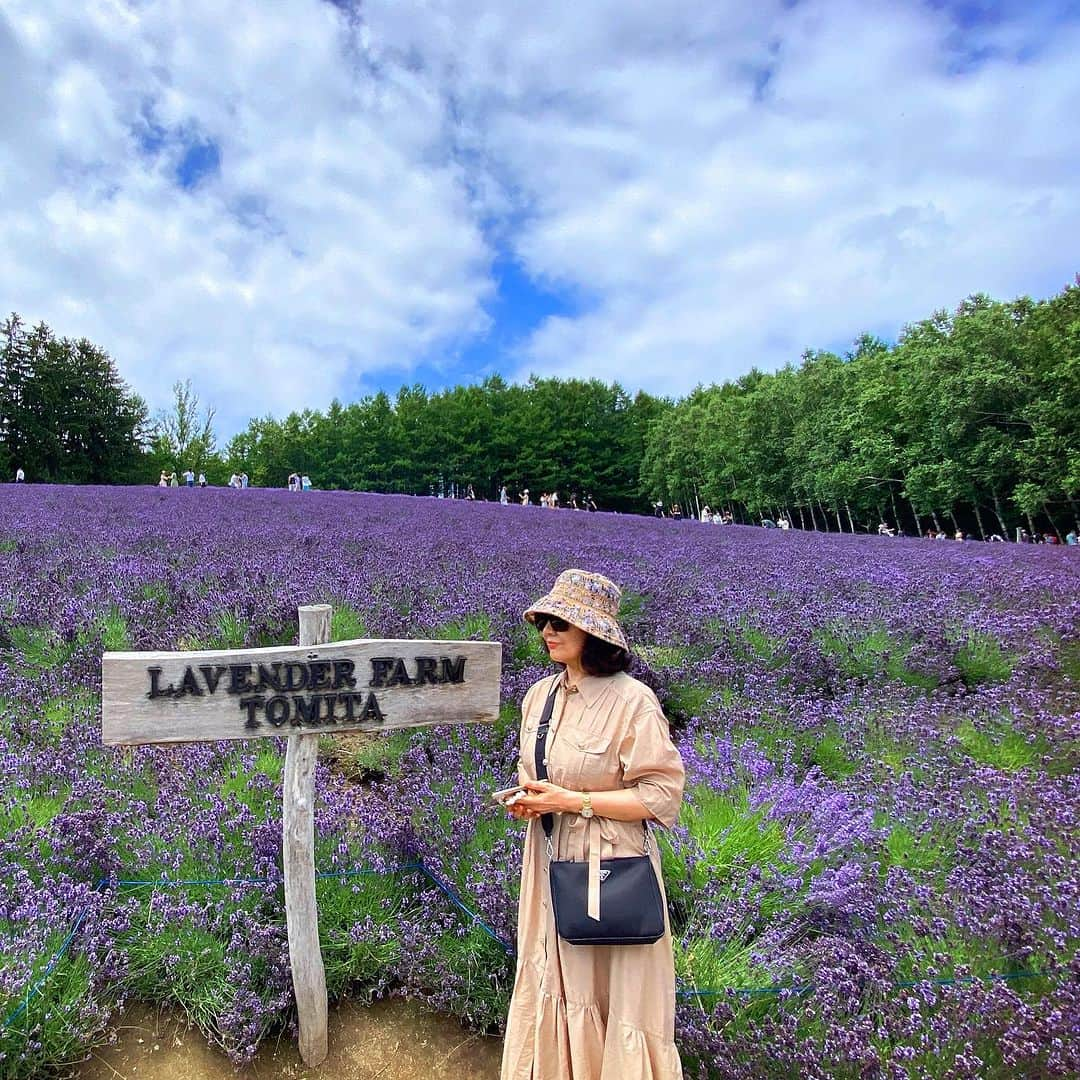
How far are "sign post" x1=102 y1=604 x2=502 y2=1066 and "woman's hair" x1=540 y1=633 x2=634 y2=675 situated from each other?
41cm

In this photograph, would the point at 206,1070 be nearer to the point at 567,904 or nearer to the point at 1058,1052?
the point at 567,904

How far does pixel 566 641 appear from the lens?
5.46 ft

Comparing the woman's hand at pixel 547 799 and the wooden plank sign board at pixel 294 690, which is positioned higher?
the wooden plank sign board at pixel 294 690

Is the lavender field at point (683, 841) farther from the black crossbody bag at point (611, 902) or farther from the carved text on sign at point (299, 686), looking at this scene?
the carved text on sign at point (299, 686)

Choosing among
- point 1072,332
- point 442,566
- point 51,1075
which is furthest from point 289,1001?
point 1072,332

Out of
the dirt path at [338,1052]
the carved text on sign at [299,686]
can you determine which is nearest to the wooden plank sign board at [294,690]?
the carved text on sign at [299,686]

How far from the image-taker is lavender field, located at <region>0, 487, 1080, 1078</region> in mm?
1808

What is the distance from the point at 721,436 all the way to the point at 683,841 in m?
37.7

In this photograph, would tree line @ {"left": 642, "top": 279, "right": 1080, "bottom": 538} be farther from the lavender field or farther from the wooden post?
the wooden post

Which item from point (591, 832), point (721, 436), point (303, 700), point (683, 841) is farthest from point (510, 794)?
point (721, 436)

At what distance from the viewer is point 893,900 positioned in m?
2.10

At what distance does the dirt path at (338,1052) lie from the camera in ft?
6.34

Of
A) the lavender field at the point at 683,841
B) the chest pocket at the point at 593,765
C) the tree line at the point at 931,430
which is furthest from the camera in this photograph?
the tree line at the point at 931,430

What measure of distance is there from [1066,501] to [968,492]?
9.87 ft
